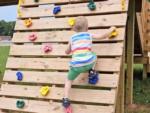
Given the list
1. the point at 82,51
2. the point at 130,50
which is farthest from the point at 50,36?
the point at 130,50

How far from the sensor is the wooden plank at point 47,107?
532 centimetres

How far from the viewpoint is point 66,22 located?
243 inches

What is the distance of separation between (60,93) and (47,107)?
0.28 m

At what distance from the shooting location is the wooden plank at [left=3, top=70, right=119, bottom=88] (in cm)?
541

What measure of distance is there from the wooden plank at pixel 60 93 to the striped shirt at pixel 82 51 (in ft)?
1.36

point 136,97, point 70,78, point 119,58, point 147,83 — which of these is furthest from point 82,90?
point 147,83

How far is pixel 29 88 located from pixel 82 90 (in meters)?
0.91

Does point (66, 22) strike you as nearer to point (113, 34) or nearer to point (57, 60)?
point (57, 60)

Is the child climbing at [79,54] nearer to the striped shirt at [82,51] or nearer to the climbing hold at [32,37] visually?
the striped shirt at [82,51]

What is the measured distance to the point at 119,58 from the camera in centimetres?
548

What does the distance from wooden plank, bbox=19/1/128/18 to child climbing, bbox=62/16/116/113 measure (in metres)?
0.57

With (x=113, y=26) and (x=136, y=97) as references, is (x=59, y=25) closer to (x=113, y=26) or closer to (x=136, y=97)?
(x=113, y=26)

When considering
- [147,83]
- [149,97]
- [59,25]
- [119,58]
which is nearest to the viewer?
[119,58]

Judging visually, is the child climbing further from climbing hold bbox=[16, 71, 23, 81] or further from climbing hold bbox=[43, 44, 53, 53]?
climbing hold bbox=[16, 71, 23, 81]
